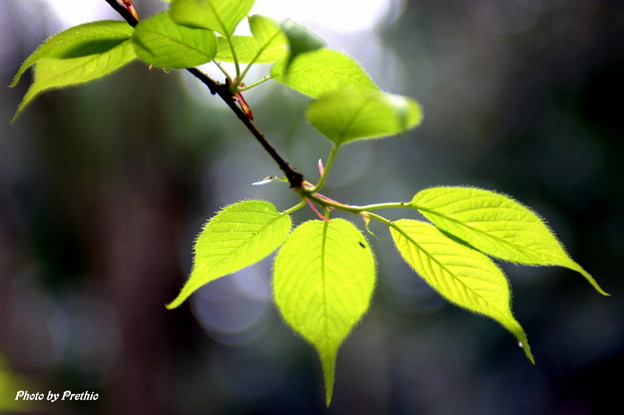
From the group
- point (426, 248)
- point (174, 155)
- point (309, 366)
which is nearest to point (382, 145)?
point (174, 155)

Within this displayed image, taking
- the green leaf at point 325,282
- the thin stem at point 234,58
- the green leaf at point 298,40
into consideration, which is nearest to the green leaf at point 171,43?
the thin stem at point 234,58

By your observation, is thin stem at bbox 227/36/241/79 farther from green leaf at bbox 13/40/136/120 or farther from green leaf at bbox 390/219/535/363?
green leaf at bbox 390/219/535/363

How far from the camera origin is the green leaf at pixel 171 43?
1.67 ft

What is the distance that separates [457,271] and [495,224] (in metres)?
0.10

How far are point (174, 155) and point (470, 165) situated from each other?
5.21 metres

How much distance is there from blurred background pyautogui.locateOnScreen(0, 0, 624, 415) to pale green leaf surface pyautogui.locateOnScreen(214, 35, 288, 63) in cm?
494

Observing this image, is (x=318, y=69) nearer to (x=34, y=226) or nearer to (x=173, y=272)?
(x=173, y=272)

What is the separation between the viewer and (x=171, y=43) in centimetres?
53

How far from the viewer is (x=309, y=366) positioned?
1155cm

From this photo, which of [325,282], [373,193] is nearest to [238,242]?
[325,282]

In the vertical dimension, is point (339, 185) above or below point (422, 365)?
above

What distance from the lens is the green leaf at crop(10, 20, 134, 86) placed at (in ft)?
1.81

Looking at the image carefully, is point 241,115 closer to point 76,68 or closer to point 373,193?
point 76,68

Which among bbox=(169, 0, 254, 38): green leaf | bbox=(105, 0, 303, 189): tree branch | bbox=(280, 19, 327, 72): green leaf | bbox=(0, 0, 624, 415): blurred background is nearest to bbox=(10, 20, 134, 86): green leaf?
bbox=(105, 0, 303, 189): tree branch
